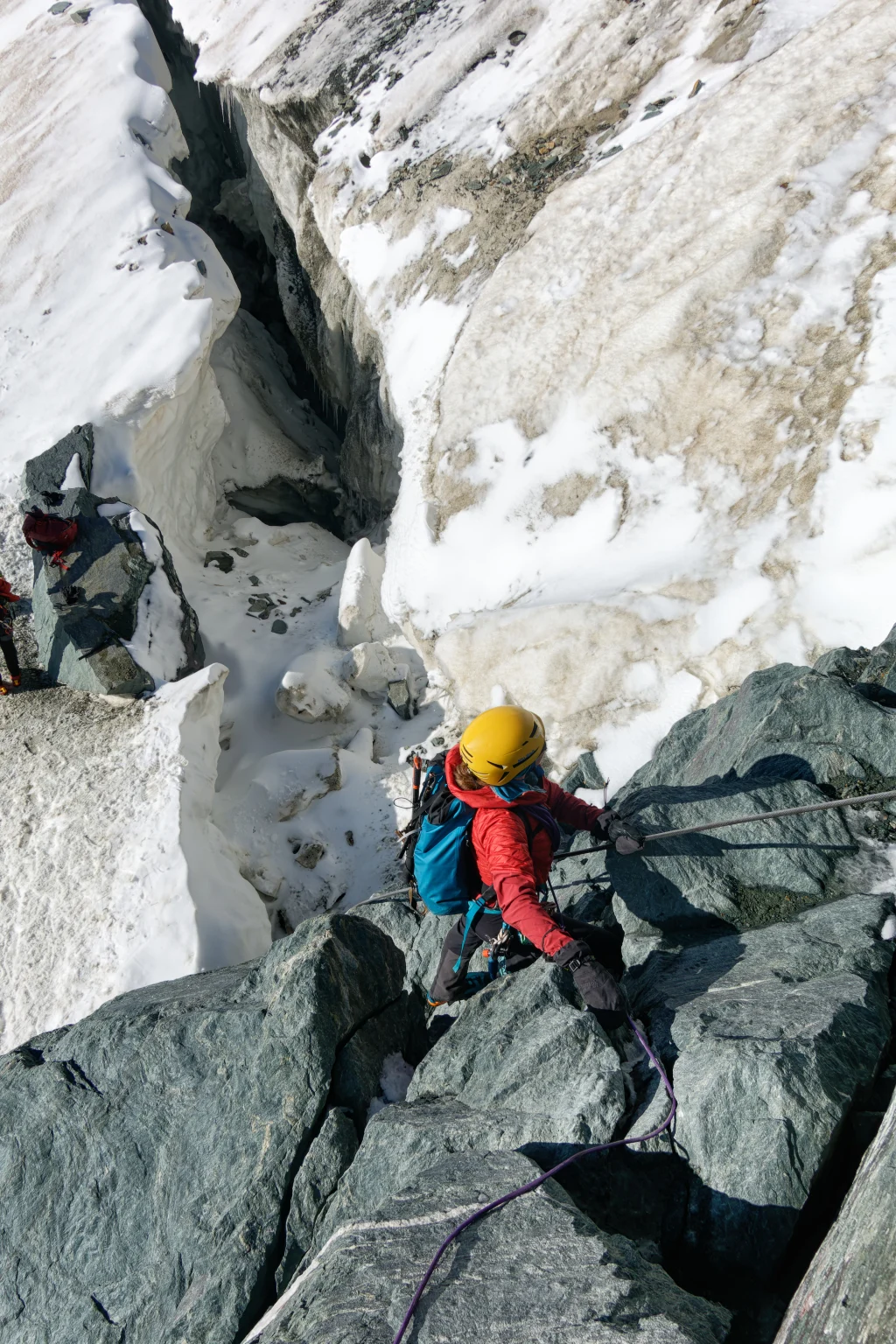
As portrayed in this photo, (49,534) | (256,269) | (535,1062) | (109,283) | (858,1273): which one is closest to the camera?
(858,1273)

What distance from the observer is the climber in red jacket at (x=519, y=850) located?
4098 millimetres

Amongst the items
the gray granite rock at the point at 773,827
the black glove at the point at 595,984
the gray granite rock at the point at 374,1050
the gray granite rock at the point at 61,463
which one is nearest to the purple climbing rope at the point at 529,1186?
the black glove at the point at 595,984

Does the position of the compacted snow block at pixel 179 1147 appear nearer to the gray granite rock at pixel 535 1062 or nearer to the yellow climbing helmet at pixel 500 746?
the gray granite rock at pixel 535 1062

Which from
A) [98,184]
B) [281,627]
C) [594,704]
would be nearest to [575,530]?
[594,704]

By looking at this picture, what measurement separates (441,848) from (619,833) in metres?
1.01

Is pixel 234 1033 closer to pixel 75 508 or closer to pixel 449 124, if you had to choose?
pixel 75 508

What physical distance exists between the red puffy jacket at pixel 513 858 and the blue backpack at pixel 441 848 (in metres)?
0.08

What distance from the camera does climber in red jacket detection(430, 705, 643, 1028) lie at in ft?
13.4

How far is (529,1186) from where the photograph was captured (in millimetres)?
3244

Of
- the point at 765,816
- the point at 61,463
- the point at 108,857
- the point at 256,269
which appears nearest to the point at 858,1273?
the point at 765,816

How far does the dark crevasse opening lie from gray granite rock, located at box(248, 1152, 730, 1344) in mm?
12806

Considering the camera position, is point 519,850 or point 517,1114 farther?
point 519,850

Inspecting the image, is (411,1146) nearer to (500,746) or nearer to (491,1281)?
(491,1281)

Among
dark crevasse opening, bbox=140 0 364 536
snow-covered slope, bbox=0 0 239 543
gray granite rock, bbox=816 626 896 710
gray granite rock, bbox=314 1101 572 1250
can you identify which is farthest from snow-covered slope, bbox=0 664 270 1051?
dark crevasse opening, bbox=140 0 364 536
